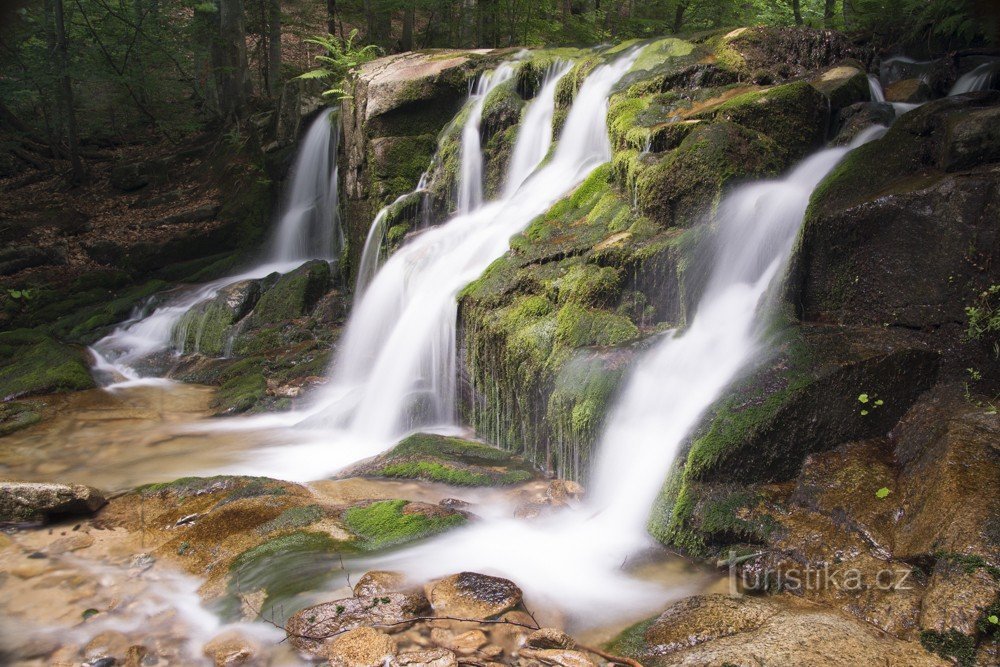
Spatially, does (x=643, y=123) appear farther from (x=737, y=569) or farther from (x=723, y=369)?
(x=737, y=569)

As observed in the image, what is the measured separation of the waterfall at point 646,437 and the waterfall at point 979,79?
6.31ft

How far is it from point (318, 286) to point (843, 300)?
9100 mm

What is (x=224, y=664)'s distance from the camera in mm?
3344

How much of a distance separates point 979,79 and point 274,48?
50.7 feet

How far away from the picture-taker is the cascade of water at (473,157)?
33.7ft

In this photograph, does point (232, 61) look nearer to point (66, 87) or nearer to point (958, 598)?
point (66, 87)

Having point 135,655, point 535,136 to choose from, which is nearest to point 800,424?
point 135,655

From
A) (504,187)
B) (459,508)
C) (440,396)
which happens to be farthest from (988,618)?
(504,187)

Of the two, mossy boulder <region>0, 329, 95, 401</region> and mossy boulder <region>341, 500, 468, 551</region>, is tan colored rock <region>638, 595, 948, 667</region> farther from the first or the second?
mossy boulder <region>0, 329, 95, 401</region>

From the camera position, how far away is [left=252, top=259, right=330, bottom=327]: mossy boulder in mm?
11469

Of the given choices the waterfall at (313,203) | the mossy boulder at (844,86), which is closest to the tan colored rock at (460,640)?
the mossy boulder at (844,86)

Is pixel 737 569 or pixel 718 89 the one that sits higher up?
pixel 718 89

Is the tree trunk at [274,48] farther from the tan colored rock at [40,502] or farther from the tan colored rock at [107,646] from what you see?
the tan colored rock at [107,646]

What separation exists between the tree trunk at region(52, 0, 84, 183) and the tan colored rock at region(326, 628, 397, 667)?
15.8 meters
